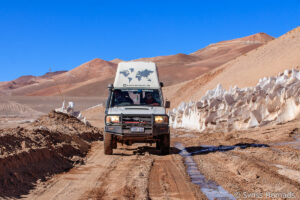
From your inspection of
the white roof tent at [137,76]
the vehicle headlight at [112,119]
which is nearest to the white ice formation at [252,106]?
the white roof tent at [137,76]

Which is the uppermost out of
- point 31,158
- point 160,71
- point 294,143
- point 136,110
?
point 160,71

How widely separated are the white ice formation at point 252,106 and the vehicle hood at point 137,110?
6.41 metres

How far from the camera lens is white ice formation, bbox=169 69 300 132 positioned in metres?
16.4

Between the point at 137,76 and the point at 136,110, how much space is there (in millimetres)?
1903

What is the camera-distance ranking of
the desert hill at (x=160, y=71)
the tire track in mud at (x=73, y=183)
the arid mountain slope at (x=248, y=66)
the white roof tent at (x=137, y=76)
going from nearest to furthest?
the tire track in mud at (x=73, y=183) < the white roof tent at (x=137, y=76) < the arid mountain slope at (x=248, y=66) < the desert hill at (x=160, y=71)

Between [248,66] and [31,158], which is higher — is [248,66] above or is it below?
above

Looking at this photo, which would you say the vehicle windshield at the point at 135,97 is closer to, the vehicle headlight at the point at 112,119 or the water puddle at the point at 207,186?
the vehicle headlight at the point at 112,119

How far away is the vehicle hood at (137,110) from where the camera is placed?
38.5ft

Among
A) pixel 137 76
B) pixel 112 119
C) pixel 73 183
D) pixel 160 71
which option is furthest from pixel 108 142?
pixel 160 71

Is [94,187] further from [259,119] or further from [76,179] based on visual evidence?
[259,119]

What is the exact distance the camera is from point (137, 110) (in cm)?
1190

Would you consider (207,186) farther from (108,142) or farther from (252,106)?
(252,106)

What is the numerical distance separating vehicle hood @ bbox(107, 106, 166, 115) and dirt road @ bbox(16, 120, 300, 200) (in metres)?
1.27

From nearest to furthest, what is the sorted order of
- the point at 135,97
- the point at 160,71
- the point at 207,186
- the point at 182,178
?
the point at 207,186
the point at 182,178
the point at 135,97
the point at 160,71
